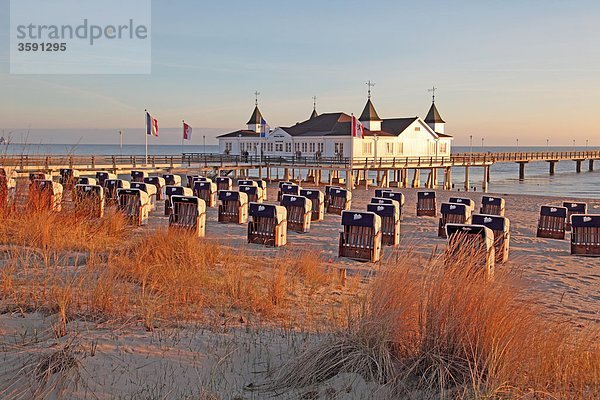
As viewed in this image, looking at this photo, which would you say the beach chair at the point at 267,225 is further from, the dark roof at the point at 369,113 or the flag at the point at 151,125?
the dark roof at the point at 369,113

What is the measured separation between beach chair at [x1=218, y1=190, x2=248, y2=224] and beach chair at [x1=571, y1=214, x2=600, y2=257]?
28.7 feet

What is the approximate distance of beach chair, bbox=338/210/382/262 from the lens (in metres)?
11.1

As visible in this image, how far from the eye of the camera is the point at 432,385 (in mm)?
3979

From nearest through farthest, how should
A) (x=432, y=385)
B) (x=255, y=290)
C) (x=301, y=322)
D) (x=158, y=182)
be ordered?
1. (x=432, y=385)
2. (x=301, y=322)
3. (x=255, y=290)
4. (x=158, y=182)

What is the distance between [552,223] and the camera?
630 inches

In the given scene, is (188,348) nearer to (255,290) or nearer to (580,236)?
(255,290)

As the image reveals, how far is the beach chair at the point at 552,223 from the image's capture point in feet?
52.1

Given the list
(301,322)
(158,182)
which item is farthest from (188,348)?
(158,182)

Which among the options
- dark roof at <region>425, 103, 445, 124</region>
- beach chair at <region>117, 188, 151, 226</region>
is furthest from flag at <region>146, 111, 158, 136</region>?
dark roof at <region>425, 103, 445, 124</region>

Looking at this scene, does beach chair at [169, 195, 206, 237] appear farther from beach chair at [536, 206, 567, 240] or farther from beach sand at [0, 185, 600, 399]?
beach chair at [536, 206, 567, 240]

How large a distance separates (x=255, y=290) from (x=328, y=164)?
33373 mm

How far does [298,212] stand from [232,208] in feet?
7.24

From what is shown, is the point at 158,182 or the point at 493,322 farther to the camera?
the point at 158,182

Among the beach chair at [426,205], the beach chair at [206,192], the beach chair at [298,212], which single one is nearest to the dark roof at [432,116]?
the beach chair at [426,205]
